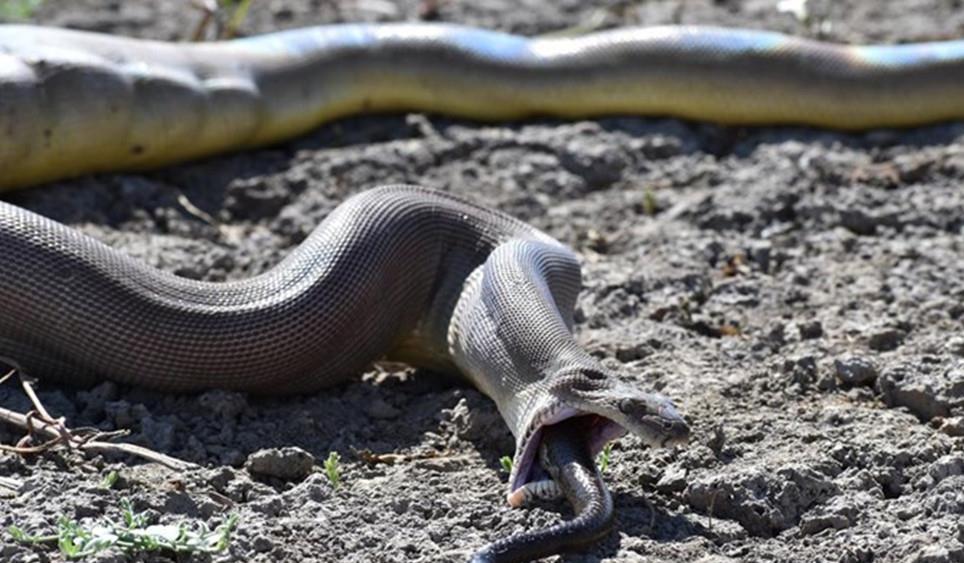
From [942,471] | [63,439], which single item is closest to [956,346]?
[942,471]

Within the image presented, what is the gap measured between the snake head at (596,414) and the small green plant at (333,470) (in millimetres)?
561

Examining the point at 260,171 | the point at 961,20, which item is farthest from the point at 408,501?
the point at 961,20

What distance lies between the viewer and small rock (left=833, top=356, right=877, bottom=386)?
6.63 meters

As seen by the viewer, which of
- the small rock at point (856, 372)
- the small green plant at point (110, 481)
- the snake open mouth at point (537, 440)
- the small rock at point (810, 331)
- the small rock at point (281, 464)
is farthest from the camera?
the small rock at point (810, 331)

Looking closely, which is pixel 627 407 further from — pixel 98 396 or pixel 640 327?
pixel 98 396

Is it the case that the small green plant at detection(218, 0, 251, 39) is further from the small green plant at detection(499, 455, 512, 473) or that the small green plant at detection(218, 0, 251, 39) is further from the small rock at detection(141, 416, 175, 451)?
the small green plant at detection(499, 455, 512, 473)

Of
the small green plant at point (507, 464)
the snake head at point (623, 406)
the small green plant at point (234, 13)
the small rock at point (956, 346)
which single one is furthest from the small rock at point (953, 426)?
the small green plant at point (234, 13)

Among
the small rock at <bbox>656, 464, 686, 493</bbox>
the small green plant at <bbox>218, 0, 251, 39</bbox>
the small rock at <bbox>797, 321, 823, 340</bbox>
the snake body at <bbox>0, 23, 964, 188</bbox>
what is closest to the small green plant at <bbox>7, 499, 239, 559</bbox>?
the small rock at <bbox>656, 464, 686, 493</bbox>

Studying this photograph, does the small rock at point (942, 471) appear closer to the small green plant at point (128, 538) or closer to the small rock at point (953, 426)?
the small rock at point (953, 426)

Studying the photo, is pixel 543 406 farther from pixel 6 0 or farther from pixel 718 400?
pixel 6 0

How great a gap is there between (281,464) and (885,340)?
252 cm

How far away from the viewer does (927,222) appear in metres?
8.30

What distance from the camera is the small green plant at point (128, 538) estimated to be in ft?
16.4

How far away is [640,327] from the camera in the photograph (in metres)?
7.16
